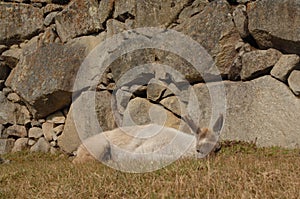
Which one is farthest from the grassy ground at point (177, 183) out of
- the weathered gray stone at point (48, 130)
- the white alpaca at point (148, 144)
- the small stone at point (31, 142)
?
the small stone at point (31, 142)

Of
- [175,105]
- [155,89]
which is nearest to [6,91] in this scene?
[155,89]

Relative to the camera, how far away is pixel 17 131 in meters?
12.7

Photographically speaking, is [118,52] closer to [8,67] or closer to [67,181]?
[8,67]

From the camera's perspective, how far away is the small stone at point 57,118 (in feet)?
38.9

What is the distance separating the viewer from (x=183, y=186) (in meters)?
4.55

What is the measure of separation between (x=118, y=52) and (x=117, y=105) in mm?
1366

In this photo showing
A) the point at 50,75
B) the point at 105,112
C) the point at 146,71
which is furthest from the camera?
the point at 50,75

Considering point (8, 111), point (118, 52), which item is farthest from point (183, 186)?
point (8, 111)

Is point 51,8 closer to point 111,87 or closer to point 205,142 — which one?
point 111,87

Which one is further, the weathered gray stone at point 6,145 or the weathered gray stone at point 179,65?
the weathered gray stone at point 6,145

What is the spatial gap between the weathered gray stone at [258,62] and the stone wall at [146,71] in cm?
2

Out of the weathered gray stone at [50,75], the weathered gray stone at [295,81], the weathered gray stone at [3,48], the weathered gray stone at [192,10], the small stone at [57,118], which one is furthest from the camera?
the weathered gray stone at [3,48]

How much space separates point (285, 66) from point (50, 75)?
6.27m

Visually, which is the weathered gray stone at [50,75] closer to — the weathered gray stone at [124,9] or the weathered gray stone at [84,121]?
the weathered gray stone at [84,121]
